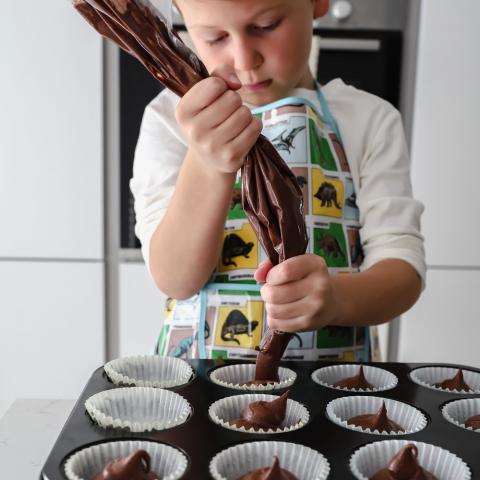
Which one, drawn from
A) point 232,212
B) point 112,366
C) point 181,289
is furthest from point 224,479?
point 232,212

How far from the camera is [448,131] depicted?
169 cm

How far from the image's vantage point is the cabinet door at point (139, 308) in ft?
5.71

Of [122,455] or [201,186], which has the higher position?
[201,186]

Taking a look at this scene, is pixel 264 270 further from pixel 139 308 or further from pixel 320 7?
pixel 139 308

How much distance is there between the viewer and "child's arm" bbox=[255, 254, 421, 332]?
0.63m

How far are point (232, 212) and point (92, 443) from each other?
0.44 m

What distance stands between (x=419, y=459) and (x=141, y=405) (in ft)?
0.93

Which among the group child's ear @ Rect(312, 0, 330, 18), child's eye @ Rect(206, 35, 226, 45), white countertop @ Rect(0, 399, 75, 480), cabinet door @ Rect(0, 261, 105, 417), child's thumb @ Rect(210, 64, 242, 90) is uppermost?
child's ear @ Rect(312, 0, 330, 18)

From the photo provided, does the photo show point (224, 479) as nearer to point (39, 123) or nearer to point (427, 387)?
point (427, 387)

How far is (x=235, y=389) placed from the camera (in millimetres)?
665

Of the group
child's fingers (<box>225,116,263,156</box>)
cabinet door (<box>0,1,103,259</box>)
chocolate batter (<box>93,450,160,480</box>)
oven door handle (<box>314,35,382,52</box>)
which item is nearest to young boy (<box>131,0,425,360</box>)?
child's fingers (<box>225,116,263,156</box>)

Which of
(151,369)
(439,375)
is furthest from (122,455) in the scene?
(439,375)

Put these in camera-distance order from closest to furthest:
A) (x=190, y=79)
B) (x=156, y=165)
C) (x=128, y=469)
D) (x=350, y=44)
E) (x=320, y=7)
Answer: (x=128, y=469) → (x=190, y=79) → (x=320, y=7) → (x=156, y=165) → (x=350, y=44)

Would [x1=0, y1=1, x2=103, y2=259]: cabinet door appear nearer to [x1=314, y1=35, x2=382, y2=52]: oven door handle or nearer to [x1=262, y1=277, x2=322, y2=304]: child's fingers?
[x1=314, y1=35, x2=382, y2=52]: oven door handle
